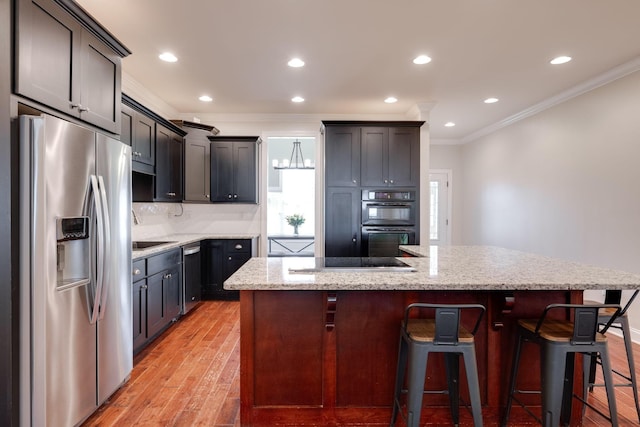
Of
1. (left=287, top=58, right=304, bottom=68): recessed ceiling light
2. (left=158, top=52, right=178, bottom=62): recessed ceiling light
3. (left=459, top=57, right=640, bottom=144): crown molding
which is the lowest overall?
(left=459, top=57, right=640, bottom=144): crown molding

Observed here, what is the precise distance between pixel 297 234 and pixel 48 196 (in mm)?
5756

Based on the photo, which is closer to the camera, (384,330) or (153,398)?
(384,330)

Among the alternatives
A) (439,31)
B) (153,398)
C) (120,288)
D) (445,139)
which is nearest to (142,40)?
(120,288)

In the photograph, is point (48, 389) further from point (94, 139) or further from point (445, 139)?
point (445, 139)

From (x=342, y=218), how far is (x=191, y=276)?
2.05 metres

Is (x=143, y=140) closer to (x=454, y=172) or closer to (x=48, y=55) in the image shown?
(x=48, y=55)

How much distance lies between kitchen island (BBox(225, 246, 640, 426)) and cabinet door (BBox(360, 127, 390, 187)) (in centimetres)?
273

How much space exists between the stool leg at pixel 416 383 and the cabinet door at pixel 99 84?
2.28 metres

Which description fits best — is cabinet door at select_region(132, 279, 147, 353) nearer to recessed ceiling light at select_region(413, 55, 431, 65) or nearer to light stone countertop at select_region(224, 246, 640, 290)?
light stone countertop at select_region(224, 246, 640, 290)

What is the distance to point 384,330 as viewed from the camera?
2.01 metres

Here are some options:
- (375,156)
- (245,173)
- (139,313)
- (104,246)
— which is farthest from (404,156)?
(104,246)

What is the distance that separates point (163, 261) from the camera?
334 centimetres

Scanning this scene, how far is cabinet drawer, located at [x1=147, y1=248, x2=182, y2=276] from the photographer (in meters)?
3.06

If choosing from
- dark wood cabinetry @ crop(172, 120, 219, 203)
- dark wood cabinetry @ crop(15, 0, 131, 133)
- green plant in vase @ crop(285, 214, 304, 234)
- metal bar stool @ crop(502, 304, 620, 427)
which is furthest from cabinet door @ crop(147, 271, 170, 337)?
green plant in vase @ crop(285, 214, 304, 234)
